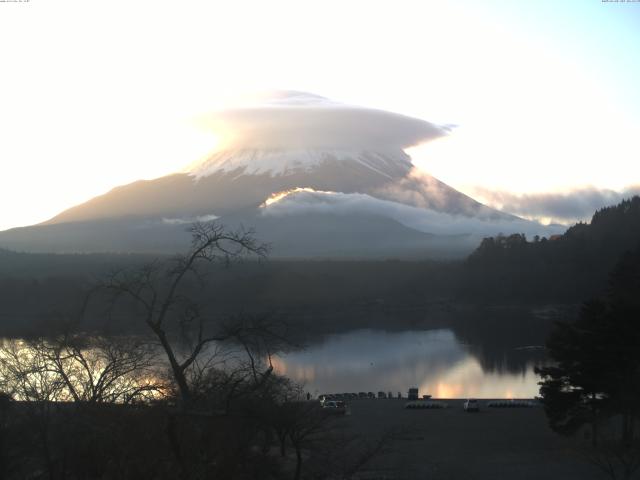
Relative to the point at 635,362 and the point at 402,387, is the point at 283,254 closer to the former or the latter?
the point at 402,387

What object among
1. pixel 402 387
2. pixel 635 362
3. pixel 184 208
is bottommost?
pixel 402 387

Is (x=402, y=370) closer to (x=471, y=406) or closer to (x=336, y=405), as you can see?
(x=471, y=406)

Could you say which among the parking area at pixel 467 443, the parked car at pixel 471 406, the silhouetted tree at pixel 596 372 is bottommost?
the parked car at pixel 471 406

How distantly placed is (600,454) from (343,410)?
4.87 m

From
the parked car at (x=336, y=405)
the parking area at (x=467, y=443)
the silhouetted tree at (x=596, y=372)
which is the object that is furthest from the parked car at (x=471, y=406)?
the silhouetted tree at (x=596, y=372)

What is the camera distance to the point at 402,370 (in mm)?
18828

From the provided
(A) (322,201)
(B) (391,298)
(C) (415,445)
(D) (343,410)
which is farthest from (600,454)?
(A) (322,201)

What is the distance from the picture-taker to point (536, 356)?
20016mm

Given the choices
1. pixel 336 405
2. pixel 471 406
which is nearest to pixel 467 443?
pixel 471 406

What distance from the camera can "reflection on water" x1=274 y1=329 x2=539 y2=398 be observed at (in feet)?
53.2

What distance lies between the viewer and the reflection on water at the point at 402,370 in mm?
16219

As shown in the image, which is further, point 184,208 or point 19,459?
point 184,208

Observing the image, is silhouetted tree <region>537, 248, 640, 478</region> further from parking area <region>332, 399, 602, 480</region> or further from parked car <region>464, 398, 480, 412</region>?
parked car <region>464, 398, 480, 412</region>

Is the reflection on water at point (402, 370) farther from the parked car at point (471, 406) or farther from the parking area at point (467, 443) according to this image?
the parking area at point (467, 443)
